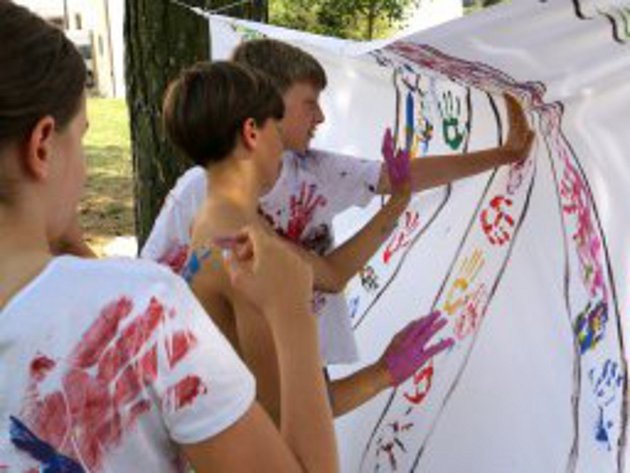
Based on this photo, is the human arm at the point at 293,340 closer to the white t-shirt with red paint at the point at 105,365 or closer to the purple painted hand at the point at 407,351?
the white t-shirt with red paint at the point at 105,365

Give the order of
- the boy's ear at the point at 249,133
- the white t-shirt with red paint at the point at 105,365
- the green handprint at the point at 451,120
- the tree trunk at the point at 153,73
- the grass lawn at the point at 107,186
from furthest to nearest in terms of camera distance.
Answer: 1. the grass lawn at the point at 107,186
2. the tree trunk at the point at 153,73
3. the green handprint at the point at 451,120
4. the boy's ear at the point at 249,133
5. the white t-shirt with red paint at the point at 105,365

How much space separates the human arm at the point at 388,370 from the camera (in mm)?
2076

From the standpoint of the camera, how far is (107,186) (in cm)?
769

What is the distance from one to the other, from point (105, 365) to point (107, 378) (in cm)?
1

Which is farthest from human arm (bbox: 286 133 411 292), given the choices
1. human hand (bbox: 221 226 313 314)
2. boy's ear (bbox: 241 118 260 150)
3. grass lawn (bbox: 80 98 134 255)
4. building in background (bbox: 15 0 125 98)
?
building in background (bbox: 15 0 125 98)

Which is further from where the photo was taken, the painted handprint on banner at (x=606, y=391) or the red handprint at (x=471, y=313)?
the red handprint at (x=471, y=313)

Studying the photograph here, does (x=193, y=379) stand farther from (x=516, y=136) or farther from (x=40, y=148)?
(x=516, y=136)

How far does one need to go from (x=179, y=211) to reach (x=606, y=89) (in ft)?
3.05

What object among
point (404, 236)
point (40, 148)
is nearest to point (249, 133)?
point (40, 148)

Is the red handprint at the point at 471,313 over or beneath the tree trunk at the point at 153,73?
beneath

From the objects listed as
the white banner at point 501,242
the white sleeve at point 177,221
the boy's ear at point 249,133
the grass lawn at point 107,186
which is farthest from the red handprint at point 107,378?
the grass lawn at point 107,186

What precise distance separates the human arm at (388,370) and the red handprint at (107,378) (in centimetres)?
114

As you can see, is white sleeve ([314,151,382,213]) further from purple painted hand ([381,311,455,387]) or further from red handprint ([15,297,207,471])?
red handprint ([15,297,207,471])

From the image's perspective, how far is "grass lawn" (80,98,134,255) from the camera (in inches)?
247
